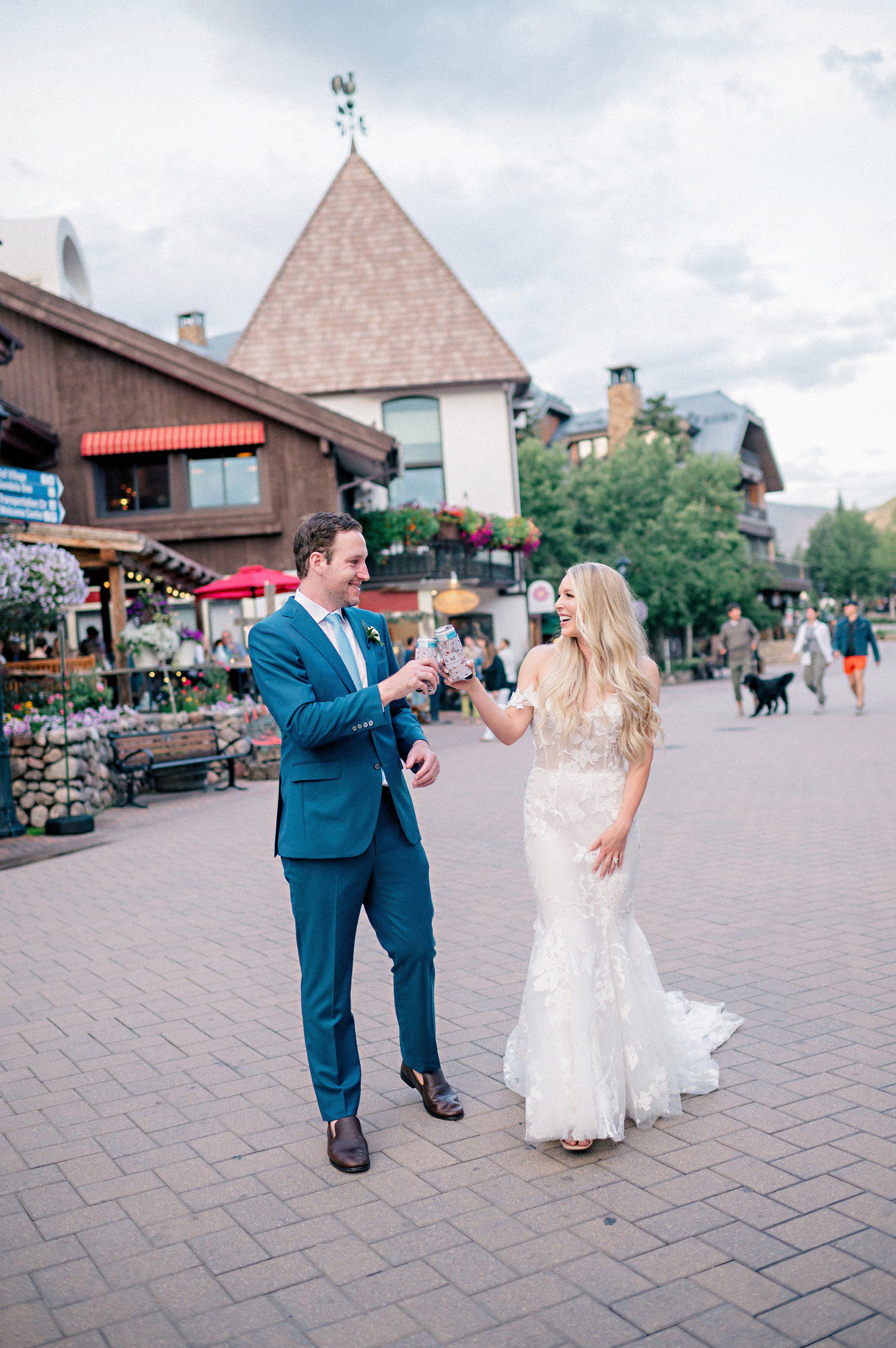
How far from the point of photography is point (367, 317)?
34406mm

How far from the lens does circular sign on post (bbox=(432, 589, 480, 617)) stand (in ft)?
92.6

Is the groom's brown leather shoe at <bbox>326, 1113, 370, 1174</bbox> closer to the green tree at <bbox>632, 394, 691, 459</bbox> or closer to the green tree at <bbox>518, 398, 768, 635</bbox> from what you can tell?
the green tree at <bbox>518, 398, 768, 635</bbox>

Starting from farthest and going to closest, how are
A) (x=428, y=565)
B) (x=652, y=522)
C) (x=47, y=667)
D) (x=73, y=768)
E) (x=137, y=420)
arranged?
(x=652, y=522)
(x=428, y=565)
(x=137, y=420)
(x=47, y=667)
(x=73, y=768)

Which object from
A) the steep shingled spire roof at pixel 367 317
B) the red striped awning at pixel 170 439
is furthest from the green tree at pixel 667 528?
the red striped awning at pixel 170 439

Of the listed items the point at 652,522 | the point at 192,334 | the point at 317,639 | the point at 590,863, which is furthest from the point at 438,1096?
the point at 192,334

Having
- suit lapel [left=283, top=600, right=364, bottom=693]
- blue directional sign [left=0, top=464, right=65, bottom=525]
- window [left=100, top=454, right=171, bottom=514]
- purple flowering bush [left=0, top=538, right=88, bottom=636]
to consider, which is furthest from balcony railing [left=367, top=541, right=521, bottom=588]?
suit lapel [left=283, top=600, right=364, bottom=693]

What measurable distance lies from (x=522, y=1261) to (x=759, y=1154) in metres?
0.92

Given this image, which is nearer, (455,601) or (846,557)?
(455,601)

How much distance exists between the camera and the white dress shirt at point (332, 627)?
12.2ft

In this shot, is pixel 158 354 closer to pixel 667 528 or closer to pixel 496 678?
pixel 496 678

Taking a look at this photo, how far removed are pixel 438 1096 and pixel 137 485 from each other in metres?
23.4

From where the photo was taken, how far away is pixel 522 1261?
3002 millimetres

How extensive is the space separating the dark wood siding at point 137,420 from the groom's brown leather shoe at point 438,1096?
21618 millimetres

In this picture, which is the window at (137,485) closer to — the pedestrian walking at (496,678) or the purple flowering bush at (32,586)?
the pedestrian walking at (496,678)
